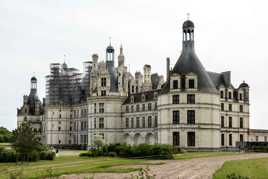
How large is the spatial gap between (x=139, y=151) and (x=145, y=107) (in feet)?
106

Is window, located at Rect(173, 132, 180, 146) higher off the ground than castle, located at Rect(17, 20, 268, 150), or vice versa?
castle, located at Rect(17, 20, 268, 150)

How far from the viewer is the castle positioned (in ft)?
243

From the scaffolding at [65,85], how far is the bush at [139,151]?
5098cm

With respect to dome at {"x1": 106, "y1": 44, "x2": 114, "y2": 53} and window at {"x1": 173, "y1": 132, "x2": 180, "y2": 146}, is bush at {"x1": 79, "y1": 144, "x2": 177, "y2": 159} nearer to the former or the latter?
window at {"x1": 173, "y1": 132, "x2": 180, "y2": 146}

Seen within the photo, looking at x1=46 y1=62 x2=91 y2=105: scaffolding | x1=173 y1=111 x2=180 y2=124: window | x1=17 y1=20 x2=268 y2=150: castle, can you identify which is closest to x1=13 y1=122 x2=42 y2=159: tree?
x1=17 y1=20 x2=268 y2=150: castle

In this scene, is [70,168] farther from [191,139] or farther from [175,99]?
[175,99]

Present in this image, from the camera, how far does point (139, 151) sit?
2228 inches

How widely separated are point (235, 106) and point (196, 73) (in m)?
12.5

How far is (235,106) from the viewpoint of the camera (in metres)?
83.4

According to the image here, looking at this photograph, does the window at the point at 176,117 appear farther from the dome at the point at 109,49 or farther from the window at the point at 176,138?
the dome at the point at 109,49

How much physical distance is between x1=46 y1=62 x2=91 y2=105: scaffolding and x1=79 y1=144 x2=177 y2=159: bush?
51.0 metres

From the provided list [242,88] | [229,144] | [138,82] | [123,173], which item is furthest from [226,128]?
[123,173]

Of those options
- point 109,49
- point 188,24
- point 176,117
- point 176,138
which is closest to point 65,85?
point 109,49

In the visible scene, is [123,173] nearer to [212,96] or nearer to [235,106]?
[212,96]
